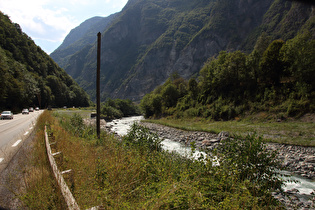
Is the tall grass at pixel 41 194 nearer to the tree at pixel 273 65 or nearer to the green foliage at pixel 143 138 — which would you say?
the green foliage at pixel 143 138

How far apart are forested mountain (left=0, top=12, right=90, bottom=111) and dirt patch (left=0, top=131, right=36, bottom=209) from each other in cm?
3995

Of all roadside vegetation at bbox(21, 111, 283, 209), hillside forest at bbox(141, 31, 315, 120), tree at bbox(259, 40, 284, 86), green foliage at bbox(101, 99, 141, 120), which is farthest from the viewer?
green foliage at bbox(101, 99, 141, 120)

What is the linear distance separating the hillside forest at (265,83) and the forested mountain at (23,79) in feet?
136

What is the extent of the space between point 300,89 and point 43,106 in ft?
283

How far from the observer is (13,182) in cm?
412

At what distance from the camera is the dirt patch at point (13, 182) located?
3.39 m

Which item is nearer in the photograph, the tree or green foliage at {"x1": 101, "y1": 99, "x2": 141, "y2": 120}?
the tree

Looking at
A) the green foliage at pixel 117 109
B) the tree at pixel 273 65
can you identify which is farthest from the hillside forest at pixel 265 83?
the green foliage at pixel 117 109

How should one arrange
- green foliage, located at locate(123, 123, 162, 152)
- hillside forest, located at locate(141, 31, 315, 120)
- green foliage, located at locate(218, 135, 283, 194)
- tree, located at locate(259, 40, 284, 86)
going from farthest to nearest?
tree, located at locate(259, 40, 284, 86), hillside forest, located at locate(141, 31, 315, 120), green foliage, located at locate(123, 123, 162, 152), green foliage, located at locate(218, 135, 283, 194)

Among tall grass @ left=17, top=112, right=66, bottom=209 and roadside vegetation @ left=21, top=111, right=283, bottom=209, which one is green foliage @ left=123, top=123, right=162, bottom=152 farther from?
tall grass @ left=17, top=112, right=66, bottom=209

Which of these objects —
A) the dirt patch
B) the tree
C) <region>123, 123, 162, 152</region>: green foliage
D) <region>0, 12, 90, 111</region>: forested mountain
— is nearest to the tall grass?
the dirt patch

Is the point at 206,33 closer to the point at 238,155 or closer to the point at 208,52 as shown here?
the point at 208,52

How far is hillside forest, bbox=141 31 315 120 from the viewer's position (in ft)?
80.2

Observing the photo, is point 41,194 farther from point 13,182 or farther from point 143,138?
point 143,138
